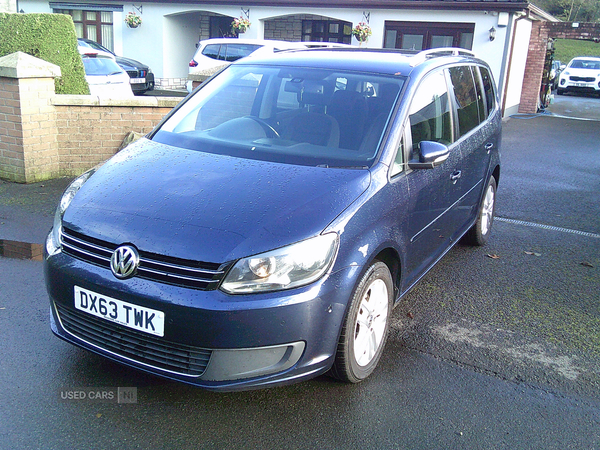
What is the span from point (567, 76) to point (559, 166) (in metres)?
20.7

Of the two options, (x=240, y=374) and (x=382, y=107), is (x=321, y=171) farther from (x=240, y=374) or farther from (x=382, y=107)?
(x=240, y=374)

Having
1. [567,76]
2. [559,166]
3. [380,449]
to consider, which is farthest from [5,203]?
[567,76]

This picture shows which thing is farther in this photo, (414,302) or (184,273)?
(414,302)

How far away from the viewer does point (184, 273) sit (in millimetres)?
2676

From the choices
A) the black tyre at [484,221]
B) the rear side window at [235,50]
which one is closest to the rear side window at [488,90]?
the black tyre at [484,221]

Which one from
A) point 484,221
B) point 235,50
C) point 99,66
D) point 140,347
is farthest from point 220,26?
point 140,347

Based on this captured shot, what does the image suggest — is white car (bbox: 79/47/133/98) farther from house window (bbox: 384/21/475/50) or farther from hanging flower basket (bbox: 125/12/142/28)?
house window (bbox: 384/21/475/50)

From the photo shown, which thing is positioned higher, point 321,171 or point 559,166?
point 321,171

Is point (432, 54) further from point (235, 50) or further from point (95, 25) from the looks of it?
point (95, 25)

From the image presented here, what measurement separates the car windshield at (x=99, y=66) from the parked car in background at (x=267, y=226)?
10.3m

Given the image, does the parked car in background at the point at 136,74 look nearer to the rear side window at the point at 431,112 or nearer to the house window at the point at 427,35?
the house window at the point at 427,35

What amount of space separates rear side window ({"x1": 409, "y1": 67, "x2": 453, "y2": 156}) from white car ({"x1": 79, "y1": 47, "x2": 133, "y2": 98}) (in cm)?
1016

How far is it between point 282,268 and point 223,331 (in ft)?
1.25

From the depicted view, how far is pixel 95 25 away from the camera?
2386cm
